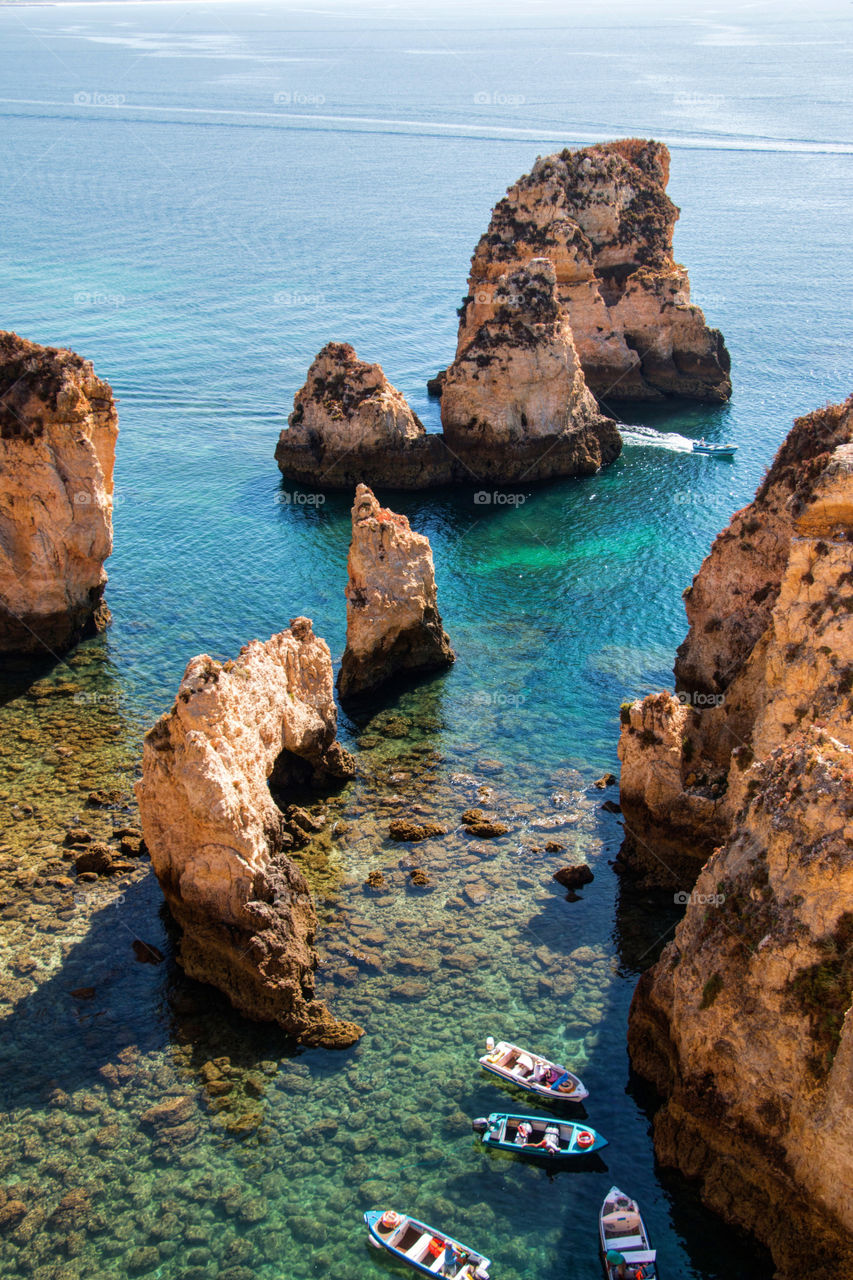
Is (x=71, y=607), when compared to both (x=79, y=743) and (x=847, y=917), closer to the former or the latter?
(x=79, y=743)

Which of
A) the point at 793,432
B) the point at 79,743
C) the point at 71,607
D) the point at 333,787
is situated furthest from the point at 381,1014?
the point at 71,607

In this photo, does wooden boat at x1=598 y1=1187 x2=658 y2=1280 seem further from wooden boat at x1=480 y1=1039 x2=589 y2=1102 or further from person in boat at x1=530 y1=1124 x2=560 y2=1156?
wooden boat at x1=480 y1=1039 x2=589 y2=1102

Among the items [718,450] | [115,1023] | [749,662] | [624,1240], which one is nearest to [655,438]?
[718,450]

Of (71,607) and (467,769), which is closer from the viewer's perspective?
(467,769)

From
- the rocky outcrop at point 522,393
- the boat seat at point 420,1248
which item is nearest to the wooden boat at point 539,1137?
the boat seat at point 420,1248

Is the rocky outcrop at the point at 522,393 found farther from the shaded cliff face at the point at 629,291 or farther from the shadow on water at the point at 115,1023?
the shadow on water at the point at 115,1023

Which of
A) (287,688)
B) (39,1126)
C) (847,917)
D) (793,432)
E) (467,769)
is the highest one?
(793,432)
